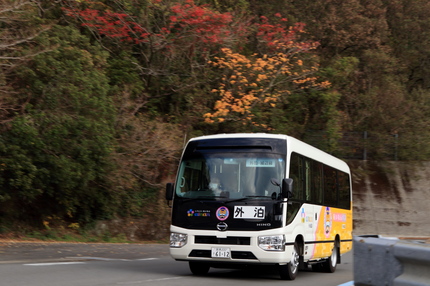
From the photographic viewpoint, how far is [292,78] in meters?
32.2

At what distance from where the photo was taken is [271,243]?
12.5 m

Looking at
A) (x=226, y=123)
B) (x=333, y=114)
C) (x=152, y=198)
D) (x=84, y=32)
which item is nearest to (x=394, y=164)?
(x=333, y=114)

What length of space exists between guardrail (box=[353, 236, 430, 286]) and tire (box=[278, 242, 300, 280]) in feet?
14.7

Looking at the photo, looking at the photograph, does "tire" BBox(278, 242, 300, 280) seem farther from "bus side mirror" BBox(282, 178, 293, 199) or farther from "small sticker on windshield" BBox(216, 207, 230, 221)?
"small sticker on windshield" BBox(216, 207, 230, 221)

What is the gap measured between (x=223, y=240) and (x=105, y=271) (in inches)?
98.0

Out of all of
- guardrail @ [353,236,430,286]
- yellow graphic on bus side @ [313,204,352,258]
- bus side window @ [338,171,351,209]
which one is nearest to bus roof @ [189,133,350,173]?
bus side window @ [338,171,351,209]

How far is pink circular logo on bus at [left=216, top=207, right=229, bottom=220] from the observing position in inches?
503

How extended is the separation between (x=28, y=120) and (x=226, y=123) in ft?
37.8

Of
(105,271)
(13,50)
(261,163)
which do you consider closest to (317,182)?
(261,163)

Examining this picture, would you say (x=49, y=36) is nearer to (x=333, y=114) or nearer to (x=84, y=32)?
(x=84, y=32)

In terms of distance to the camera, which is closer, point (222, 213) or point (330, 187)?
point (222, 213)

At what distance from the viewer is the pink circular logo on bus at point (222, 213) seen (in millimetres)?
12781

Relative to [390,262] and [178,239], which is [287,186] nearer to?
[178,239]

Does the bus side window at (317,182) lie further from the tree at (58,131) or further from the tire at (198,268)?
the tree at (58,131)
